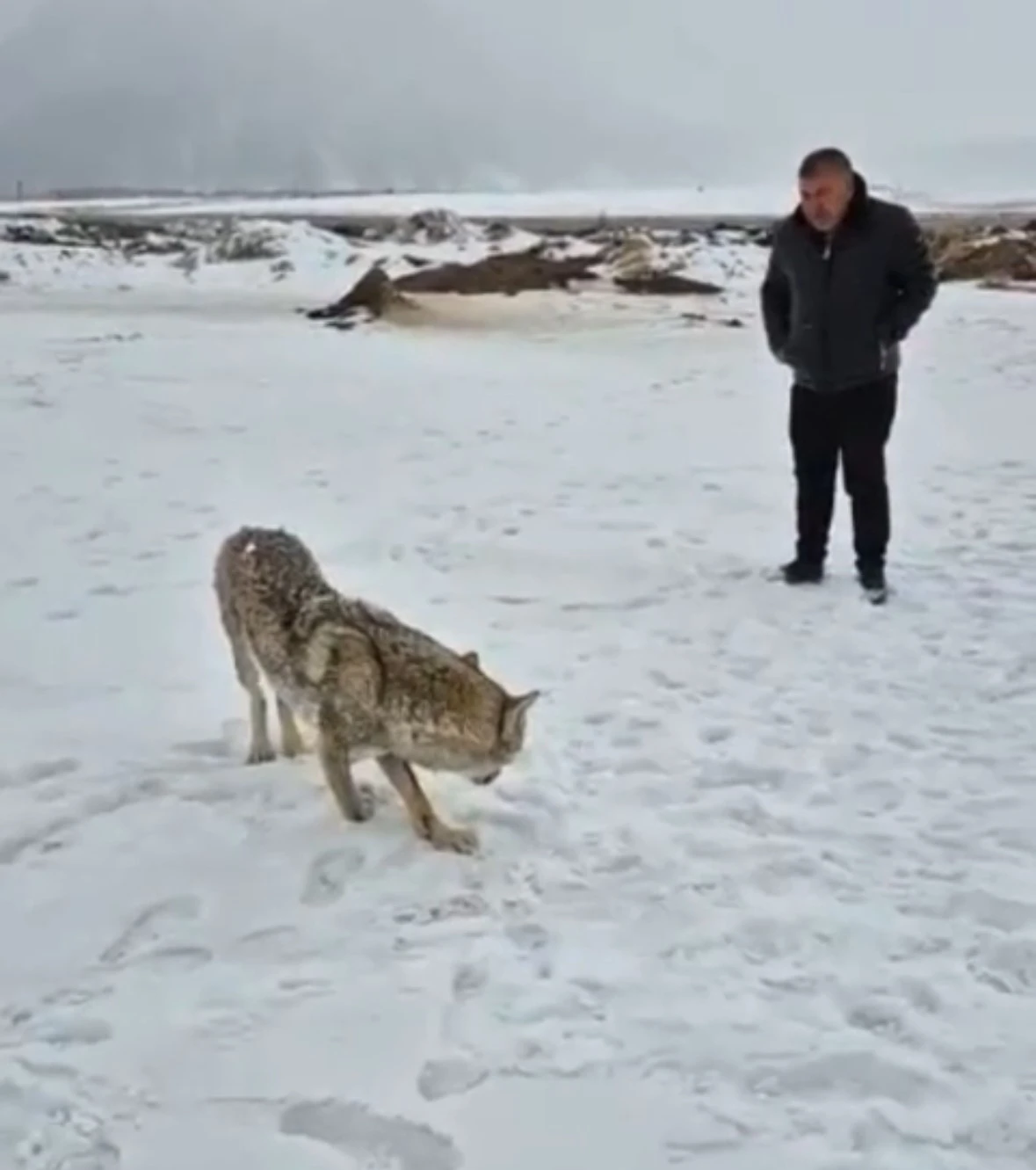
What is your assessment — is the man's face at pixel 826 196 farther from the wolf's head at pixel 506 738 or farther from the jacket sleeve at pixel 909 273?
the wolf's head at pixel 506 738

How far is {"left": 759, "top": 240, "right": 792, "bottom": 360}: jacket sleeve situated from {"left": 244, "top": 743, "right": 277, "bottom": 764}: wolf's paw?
3.32m

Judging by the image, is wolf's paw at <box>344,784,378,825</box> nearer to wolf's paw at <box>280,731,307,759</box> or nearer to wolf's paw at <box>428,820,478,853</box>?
wolf's paw at <box>428,820,478,853</box>

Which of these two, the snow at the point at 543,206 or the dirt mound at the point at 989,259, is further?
the snow at the point at 543,206

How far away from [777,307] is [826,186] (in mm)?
747

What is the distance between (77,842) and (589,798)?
1576mm

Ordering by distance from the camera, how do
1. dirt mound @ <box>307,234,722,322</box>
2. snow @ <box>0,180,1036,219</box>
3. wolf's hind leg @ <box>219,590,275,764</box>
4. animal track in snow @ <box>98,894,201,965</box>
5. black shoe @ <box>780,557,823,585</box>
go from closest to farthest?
animal track in snow @ <box>98,894,201,965</box> → wolf's hind leg @ <box>219,590,275,764</box> → black shoe @ <box>780,557,823,585</box> → dirt mound @ <box>307,234,722,322</box> → snow @ <box>0,180,1036,219</box>

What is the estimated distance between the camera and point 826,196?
677 centimetres

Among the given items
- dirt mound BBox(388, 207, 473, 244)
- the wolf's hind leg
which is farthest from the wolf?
dirt mound BBox(388, 207, 473, 244)

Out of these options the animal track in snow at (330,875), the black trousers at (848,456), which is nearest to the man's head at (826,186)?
the black trousers at (848,456)

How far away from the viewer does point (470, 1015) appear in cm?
371

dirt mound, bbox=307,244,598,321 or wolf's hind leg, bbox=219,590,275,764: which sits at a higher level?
dirt mound, bbox=307,244,598,321

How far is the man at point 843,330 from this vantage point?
271 inches

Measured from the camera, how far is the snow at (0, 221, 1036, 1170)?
3.36 m

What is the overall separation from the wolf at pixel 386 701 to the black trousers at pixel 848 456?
314cm
